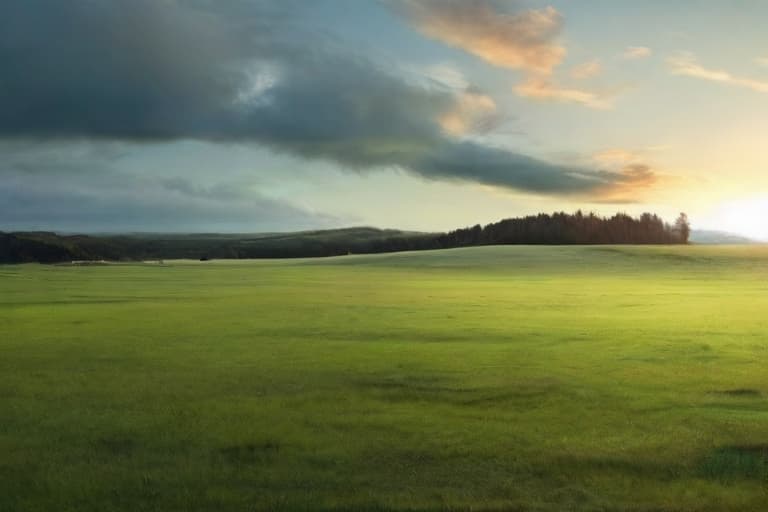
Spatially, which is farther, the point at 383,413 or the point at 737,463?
the point at 383,413

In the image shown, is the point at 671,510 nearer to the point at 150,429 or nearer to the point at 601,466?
the point at 601,466

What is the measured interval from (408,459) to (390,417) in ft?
5.94

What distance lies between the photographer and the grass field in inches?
274

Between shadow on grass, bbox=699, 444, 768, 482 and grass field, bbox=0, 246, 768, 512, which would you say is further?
shadow on grass, bbox=699, 444, 768, 482

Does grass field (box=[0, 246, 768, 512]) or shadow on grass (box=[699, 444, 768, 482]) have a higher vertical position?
grass field (box=[0, 246, 768, 512])

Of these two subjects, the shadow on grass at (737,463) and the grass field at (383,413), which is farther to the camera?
the shadow on grass at (737,463)

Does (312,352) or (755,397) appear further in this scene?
(312,352)

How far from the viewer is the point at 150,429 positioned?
9047mm

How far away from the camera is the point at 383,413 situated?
9.86 m

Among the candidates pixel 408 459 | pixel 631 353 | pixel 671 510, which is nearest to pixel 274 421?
pixel 408 459

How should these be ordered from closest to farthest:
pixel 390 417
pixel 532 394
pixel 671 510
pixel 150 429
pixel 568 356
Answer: pixel 671 510 < pixel 150 429 < pixel 390 417 < pixel 532 394 < pixel 568 356

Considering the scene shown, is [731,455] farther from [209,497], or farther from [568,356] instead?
[568,356]

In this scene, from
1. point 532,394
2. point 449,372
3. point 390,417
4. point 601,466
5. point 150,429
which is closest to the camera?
point 601,466

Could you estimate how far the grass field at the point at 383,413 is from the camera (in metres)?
6.95
